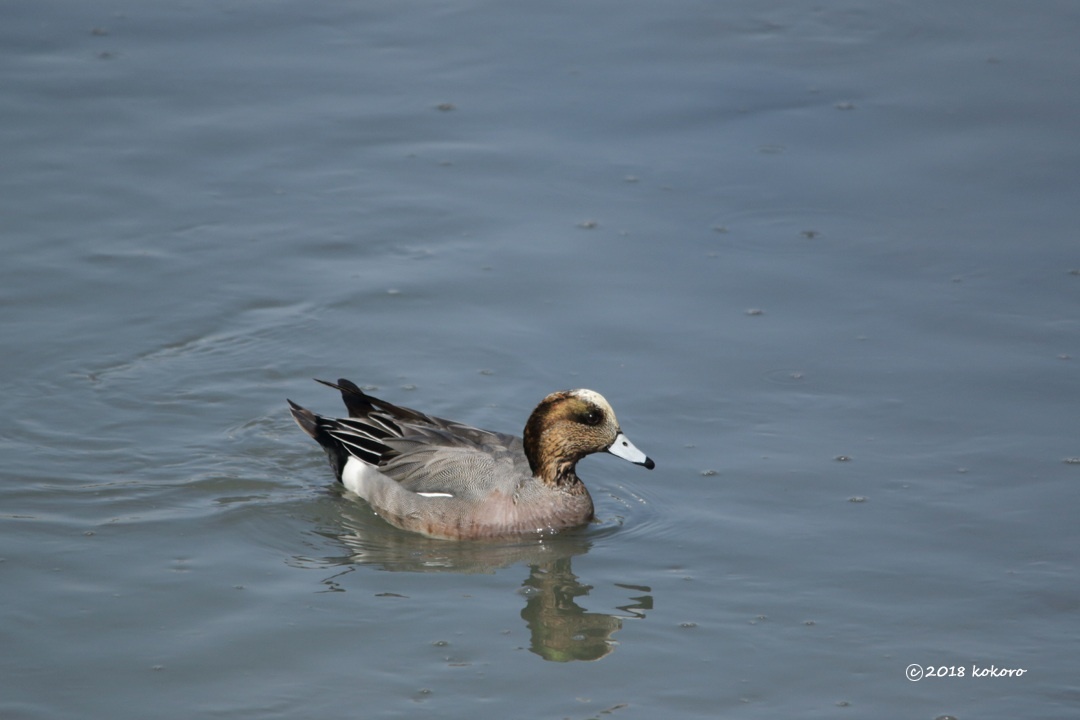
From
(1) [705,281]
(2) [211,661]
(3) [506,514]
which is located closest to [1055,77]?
(1) [705,281]

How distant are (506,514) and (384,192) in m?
4.31

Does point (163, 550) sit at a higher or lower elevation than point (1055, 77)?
lower

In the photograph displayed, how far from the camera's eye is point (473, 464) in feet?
27.5

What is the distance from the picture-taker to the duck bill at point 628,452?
313 inches

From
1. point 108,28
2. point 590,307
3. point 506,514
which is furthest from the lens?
point 108,28

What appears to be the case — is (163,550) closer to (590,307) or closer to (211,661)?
(211,661)

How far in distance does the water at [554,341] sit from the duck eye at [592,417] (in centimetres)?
59

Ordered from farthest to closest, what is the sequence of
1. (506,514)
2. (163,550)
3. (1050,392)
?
(1050,392), (506,514), (163,550)

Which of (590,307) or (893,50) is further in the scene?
(893,50)

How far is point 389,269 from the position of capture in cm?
1072

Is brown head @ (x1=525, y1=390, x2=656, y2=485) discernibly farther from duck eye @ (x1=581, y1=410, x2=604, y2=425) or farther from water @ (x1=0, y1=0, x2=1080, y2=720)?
water @ (x1=0, y1=0, x2=1080, y2=720)

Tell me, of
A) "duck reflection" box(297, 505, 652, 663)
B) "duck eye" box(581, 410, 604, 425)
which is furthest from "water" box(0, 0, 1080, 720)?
"duck eye" box(581, 410, 604, 425)

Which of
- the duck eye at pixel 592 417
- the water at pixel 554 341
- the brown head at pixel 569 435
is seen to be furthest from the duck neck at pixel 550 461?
the water at pixel 554 341

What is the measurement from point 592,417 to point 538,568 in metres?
0.89
